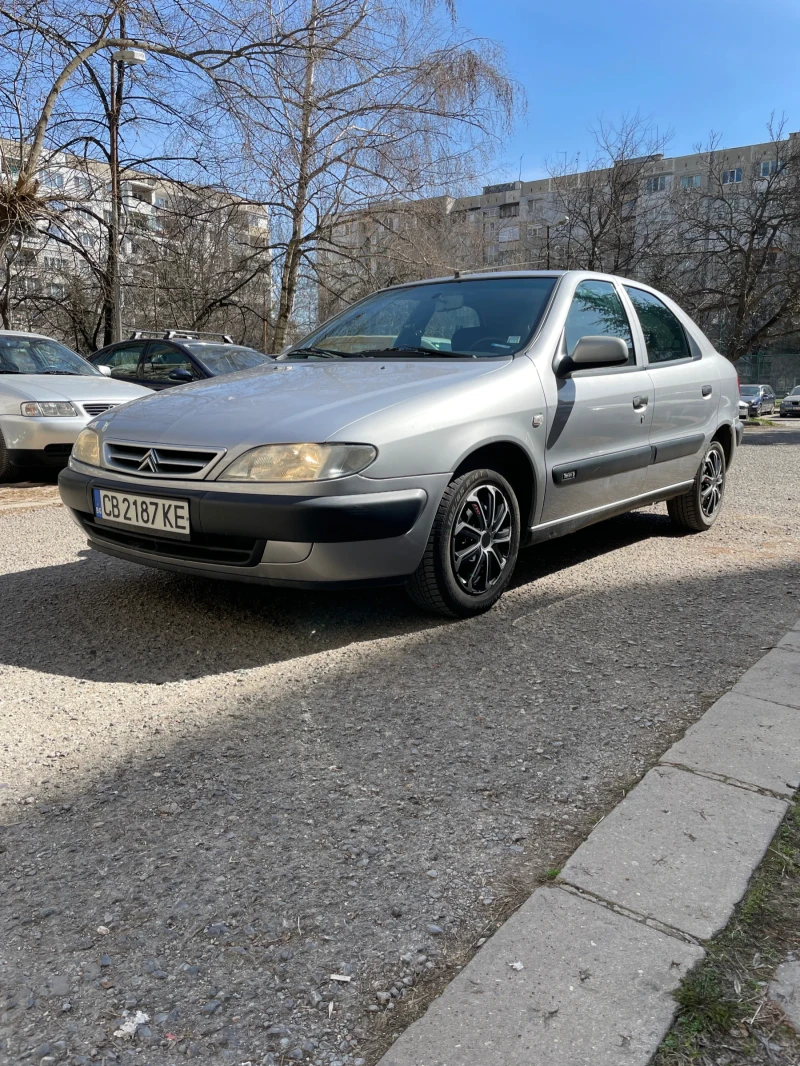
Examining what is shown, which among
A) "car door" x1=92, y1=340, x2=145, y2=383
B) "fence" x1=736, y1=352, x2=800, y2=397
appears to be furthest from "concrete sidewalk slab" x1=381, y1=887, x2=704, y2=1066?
"fence" x1=736, y1=352, x2=800, y2=397

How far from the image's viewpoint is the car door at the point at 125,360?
9.94 meters

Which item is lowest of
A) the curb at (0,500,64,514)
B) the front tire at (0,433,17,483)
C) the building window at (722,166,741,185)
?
the curb at (0,500,64,514)

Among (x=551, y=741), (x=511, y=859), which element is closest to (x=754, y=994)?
(x=511, y=859)

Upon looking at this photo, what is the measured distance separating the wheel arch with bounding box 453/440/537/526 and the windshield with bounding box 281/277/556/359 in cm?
49

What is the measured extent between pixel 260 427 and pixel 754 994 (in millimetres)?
2308

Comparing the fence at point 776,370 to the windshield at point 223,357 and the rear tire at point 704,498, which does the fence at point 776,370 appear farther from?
the rear tire at point 704,498

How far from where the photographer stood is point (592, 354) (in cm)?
383

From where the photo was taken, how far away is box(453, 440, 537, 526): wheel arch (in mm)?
3453

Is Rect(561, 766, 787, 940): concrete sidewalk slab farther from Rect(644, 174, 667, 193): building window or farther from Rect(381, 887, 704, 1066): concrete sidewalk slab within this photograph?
Rect(644, 174, 667, 193): building window

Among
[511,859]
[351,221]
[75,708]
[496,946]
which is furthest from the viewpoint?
[351,221]

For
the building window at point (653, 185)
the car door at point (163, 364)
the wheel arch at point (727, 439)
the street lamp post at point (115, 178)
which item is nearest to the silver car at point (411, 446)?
the wheel arch at point (727, 439)

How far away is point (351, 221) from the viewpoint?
16.1 m

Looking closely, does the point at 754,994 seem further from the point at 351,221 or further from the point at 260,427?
the point at 351,221

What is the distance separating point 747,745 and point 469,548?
55.1 inches
